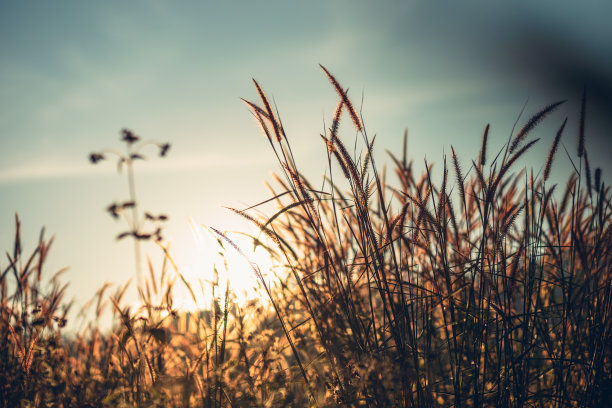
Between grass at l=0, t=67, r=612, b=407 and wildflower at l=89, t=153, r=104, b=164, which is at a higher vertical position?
wildflower at l=89, t=153, r=104, b=164

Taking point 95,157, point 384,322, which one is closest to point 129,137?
point 95,157

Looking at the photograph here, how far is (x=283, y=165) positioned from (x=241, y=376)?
2.91ft

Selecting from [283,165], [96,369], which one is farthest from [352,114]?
[96,369]

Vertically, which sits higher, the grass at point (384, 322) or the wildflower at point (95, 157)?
the wildflower at point (95, 157)

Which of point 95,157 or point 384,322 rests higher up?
point 95,157

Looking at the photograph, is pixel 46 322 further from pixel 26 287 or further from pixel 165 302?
pixel 165 302

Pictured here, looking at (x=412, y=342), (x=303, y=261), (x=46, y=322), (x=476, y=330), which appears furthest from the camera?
(x=46, y=322)

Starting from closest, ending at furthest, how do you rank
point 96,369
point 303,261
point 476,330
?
point 476,330 < point 303,261 < point 96,369

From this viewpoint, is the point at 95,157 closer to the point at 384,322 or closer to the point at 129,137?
the point at 129,137

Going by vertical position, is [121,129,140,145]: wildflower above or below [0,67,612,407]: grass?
above

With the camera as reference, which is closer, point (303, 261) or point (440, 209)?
point (440, 209)

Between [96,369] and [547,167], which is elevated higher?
[547,167]

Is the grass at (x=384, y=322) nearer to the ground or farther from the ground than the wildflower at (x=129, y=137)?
nearer to the ground

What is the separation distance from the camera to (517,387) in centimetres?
132
